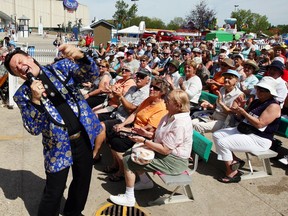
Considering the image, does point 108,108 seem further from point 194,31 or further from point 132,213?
point 194,31

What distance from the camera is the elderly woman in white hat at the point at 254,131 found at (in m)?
3.98

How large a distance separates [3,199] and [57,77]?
5.97ft

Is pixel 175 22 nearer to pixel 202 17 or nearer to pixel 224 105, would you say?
pixel 202 17

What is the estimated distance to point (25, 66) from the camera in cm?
258

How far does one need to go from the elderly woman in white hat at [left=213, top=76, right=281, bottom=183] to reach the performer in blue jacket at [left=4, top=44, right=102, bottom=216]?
6.65 feet

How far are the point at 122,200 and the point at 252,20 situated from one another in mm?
95101

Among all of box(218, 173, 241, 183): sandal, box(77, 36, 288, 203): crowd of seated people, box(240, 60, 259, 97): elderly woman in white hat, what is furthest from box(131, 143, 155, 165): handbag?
box(240, 60, 259, 97): elderly woman in white hat

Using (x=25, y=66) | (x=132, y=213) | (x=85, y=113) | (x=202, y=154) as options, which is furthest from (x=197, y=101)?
(x=25, y=66)

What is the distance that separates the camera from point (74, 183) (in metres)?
3.05

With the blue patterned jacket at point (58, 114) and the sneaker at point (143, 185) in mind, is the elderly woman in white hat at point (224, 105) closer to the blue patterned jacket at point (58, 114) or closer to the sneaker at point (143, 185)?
the sneaker at point (143, 185)

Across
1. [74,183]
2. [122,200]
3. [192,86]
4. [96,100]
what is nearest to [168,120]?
[122,200]

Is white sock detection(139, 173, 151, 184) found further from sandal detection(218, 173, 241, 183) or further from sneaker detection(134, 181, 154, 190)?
sandal detection(218, 173, 241, 183)

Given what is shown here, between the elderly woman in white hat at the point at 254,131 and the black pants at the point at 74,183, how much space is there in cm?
202

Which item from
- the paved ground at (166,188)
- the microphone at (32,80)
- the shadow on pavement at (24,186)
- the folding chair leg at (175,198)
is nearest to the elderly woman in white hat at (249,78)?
the paved ground at (166,188)
